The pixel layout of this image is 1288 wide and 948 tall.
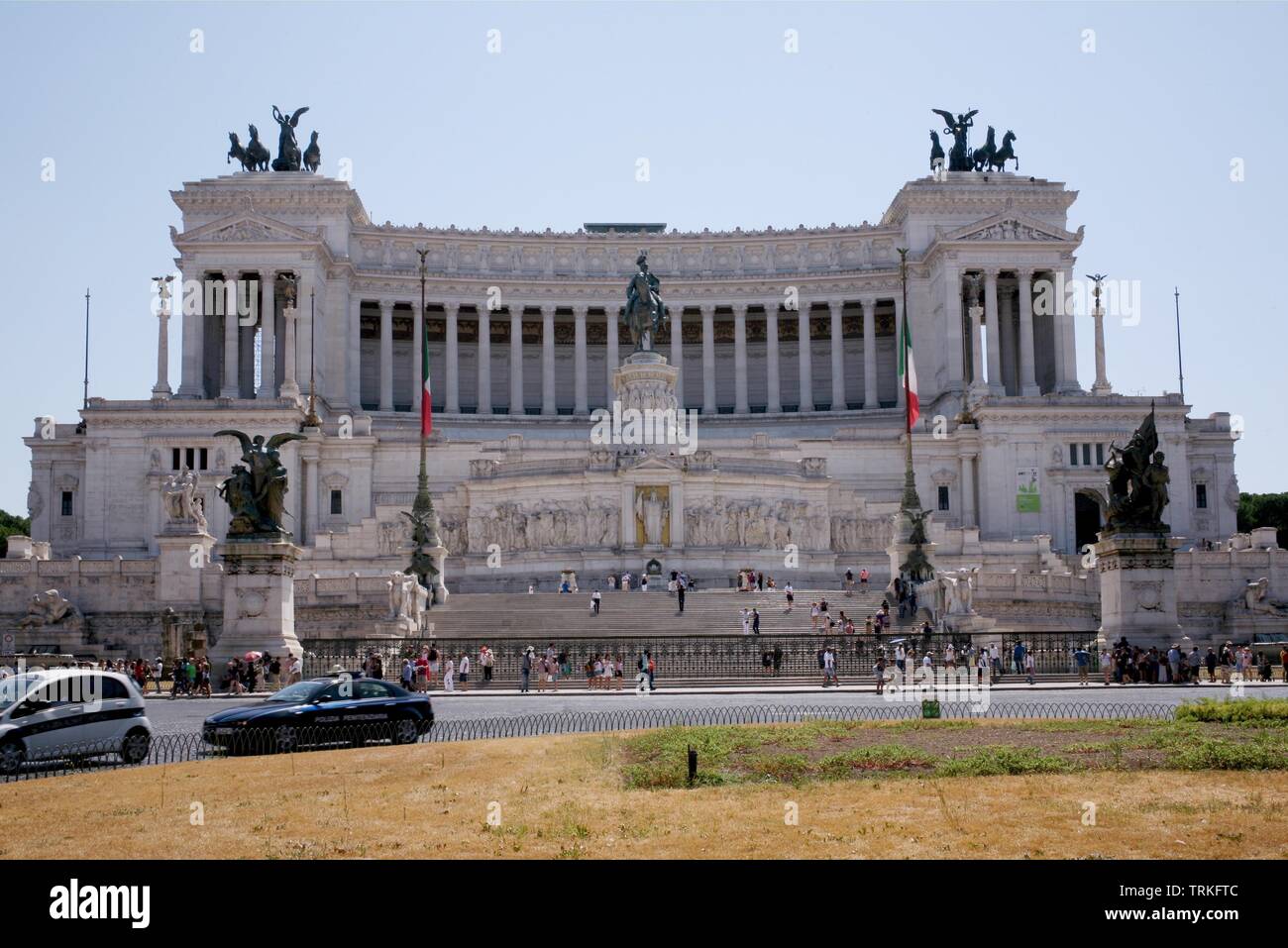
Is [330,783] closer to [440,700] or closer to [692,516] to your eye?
[440,700]

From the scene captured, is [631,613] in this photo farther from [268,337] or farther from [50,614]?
[268,337]

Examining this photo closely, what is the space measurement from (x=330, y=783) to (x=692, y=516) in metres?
52.2

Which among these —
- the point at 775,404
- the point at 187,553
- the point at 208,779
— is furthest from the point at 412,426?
the point at 208,779

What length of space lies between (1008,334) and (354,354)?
4632 cm

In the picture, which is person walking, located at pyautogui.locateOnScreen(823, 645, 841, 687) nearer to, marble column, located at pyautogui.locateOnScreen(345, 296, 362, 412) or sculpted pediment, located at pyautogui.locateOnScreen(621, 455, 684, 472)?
sculpted pediment, located at pyautogui.locateOnScreen(621, 455, 684, 472)

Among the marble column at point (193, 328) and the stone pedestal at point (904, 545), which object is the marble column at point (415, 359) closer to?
the marble column at point (193, 328)

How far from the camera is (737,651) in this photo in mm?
44812

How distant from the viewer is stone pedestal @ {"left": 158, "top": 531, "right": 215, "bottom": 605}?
181ft

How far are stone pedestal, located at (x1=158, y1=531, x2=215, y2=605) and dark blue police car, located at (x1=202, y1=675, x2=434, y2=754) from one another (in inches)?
1162

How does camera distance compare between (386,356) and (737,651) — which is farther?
(386,356)

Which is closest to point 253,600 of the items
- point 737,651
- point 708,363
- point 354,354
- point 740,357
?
point 737,651

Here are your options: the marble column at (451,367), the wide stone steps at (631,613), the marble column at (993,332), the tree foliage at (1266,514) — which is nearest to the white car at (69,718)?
the wide stone steps at (631,613)

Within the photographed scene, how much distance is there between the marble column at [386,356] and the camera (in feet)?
342

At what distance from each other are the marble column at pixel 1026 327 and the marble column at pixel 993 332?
163 cm
